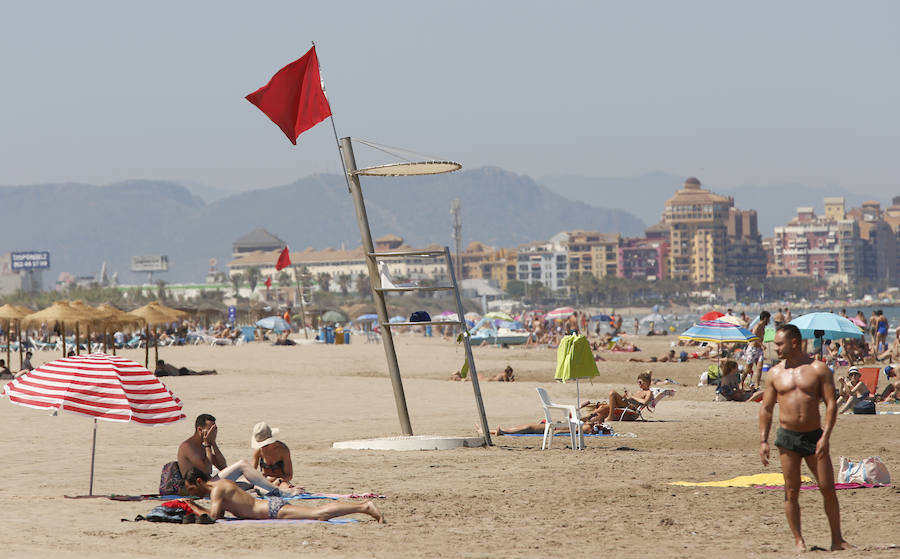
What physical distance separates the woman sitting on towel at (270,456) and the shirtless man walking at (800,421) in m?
3.83

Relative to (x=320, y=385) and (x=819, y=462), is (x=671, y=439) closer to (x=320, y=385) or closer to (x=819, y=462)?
(x=819, y=462)

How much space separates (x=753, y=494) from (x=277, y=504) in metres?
3.58

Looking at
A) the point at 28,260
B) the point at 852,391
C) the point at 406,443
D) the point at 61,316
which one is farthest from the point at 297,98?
the point at 28,260

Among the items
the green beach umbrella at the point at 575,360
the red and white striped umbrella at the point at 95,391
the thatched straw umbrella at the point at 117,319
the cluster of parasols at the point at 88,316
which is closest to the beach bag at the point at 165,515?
the red and white striped umbrella at the point at 95,391

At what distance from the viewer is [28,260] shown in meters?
167

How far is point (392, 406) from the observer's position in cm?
1886

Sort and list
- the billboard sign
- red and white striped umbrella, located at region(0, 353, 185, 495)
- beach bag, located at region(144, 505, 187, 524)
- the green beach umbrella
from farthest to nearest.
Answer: the billboard sign → the green beach umbrella → red and white striped umbrella, located at region(0, 353, 185, 495) → beach bag, located at region(144, 505, 187, 524)

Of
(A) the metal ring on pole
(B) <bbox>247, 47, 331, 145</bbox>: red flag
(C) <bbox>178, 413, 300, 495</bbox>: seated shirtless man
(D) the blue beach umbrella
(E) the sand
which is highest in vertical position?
(B) <bbox>247, 47, 331, 145</bbox>: red flag

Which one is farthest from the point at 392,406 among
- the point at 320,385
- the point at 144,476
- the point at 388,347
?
the point at 144,476

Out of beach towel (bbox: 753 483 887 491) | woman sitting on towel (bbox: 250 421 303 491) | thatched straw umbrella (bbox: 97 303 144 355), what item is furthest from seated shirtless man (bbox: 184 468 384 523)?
thatched straw umbrella (bbox: 97 303 144 355)

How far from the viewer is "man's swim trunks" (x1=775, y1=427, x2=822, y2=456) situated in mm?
6773

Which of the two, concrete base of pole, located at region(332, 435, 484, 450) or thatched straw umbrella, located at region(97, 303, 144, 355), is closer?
concrete base of pole, located at region(332, 435, 484, 450)

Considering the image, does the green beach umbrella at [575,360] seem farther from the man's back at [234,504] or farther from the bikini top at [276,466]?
the man's back at [234,504]

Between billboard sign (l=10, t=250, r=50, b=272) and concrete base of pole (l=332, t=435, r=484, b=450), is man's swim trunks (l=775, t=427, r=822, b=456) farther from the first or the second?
billboard sign (l=10, t=250, r=50, b=272)
